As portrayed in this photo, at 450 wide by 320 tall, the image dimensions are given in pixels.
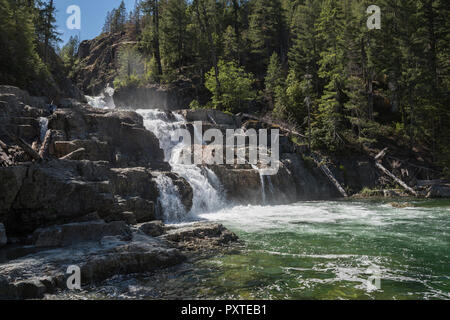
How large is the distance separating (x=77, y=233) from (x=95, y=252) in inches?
67.6

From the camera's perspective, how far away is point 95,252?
22.7ft

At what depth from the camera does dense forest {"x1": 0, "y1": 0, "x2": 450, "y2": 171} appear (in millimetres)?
26725

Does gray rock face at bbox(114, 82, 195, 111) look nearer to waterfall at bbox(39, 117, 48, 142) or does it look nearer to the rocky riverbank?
the rocky riverbank

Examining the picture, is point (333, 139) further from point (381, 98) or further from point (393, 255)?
point (393, 255)

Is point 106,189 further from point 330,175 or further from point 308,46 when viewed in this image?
point 308,46

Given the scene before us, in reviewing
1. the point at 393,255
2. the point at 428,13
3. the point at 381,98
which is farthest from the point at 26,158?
the point at 428,13

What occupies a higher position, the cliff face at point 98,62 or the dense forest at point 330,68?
the cliff face at point 98,62

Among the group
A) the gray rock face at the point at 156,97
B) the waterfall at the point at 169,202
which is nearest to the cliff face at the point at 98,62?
the gray rock face at the point at 156,97

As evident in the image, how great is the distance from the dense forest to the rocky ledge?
1993cm

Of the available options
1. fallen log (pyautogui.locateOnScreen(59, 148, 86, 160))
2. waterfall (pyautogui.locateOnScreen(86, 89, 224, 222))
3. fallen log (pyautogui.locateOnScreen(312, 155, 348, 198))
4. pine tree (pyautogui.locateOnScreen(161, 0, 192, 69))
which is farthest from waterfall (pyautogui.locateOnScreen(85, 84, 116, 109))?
fallen log (pyautogui.locateOnScreen(312, 155, 348, 198))

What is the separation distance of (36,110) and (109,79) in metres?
41.1

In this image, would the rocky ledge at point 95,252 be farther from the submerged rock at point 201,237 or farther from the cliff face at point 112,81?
the cliff face at point 112,81

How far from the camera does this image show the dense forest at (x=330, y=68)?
26.7 meters

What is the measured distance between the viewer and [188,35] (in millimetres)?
42562
